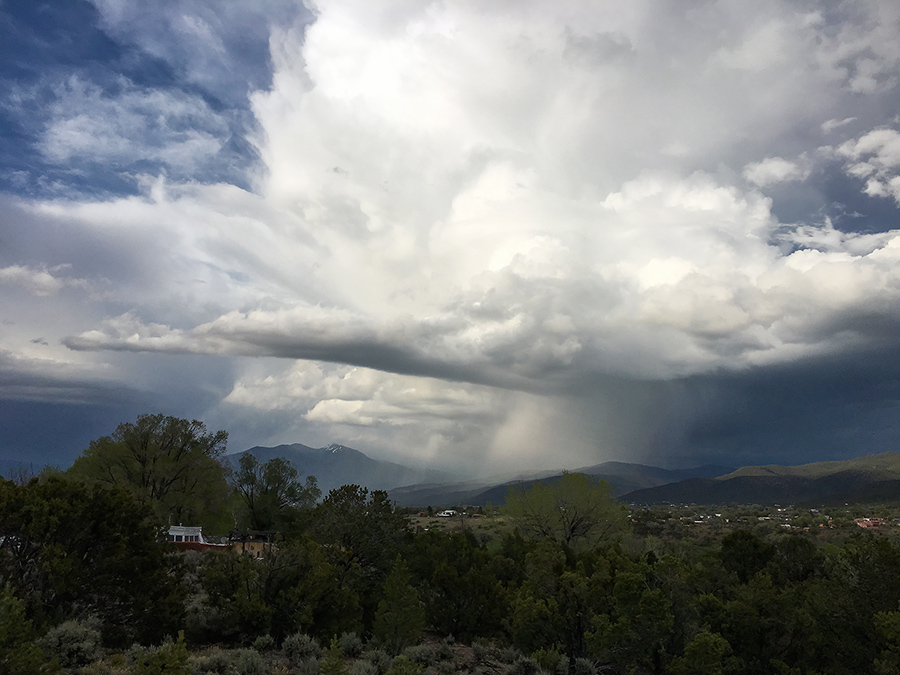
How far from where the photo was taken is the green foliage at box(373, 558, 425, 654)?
18125 millimetres

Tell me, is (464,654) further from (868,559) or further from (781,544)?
(781,544)

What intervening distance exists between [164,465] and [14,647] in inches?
1881

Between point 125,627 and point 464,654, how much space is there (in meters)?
11.3

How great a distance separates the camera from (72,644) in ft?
45.4

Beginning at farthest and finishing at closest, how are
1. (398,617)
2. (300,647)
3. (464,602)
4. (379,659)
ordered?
1. (464,602)
2. (398,617)
3. (300,647)
4. (379,659)

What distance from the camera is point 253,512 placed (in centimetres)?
5988

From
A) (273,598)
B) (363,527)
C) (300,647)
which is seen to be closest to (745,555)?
(363,527)

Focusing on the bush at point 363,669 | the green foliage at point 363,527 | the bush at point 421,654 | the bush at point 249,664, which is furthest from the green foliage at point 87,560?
the green foliage at point 363,527

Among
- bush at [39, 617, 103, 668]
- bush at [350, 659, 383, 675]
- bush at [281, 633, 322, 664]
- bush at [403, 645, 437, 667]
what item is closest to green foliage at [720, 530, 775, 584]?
bush at [403, 645, 437, 667]

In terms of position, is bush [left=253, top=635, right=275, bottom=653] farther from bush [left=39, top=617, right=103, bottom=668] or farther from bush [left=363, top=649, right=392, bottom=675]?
bush [left=39, top=617, right=103, bottom=668]

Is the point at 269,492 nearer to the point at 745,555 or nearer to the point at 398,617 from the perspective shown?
the point at 398,617

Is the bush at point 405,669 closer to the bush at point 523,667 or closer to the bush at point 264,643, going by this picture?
the bush at point 523,667

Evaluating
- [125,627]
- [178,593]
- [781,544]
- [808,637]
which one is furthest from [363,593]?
[781,544]

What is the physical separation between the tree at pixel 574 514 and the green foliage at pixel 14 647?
40820 mm
